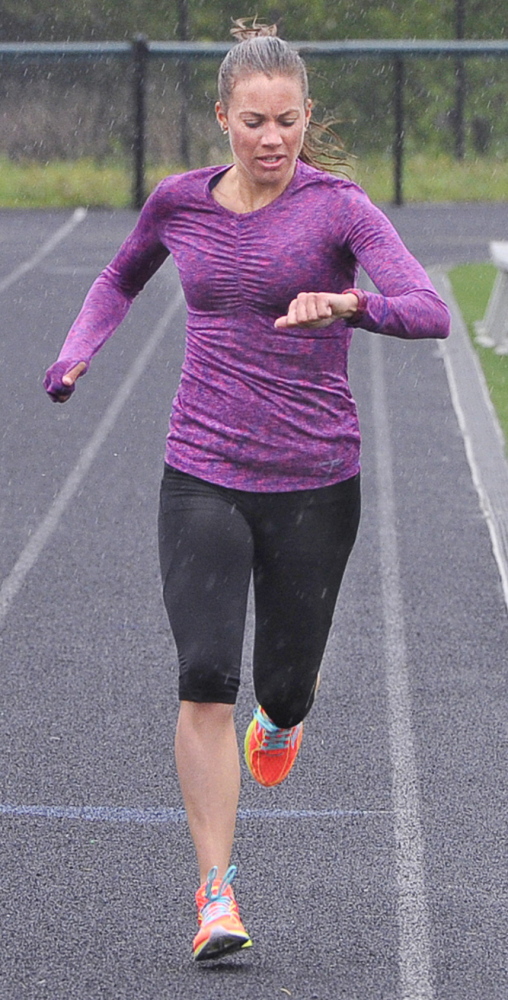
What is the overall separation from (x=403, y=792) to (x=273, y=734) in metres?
0.71

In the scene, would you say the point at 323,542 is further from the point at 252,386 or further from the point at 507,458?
the point at 507,458

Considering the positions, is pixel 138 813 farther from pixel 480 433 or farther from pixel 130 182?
pixel 130 182

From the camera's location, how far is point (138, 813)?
4.64 m

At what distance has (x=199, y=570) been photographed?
376cm

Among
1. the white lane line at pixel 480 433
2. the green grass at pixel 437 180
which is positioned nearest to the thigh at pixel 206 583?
the white lane line at pixel 480 433

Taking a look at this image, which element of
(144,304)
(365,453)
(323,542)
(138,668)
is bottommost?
(144,304)

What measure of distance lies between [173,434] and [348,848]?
4.07 ft

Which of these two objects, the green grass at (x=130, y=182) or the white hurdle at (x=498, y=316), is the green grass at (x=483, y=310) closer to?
the white hurdle at (x=498, y=316)

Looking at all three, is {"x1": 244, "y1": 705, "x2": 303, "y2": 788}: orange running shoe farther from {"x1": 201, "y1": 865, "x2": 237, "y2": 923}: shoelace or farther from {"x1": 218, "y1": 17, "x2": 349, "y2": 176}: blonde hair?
{"x1": 218, "y1": 17, "x2": 349, "y2": 176}: blonde hair

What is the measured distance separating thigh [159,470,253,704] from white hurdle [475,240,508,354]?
11.0 m

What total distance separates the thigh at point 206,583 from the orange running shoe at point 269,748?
524mm

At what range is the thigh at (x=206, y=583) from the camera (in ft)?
12.1

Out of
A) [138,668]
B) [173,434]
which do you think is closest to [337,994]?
[173,434]

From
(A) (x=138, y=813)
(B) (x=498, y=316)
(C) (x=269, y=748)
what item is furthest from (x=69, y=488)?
(B) (x=498, y=316)
